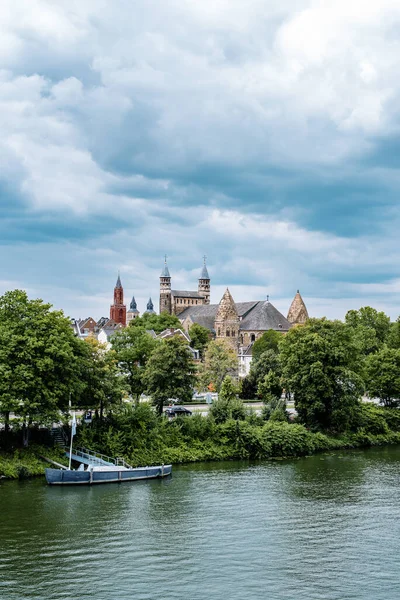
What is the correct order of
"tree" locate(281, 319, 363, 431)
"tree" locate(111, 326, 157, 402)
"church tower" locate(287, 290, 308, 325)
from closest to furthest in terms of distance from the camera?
1. "tree" locate(281, 319, 363, 431)
2. "tree" locate(111, 326, 157, 402)
3. "church tower" locate(287, 290, 308, 325)

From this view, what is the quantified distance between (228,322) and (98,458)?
87000 mm

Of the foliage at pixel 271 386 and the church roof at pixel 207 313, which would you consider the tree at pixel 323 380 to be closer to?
the foliage at pixel 271 386

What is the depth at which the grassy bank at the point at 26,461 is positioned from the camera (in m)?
49.7

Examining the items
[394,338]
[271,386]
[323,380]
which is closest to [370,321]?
[394,338]

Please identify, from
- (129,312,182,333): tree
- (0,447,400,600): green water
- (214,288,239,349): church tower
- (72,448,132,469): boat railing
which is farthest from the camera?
(129,312,182,333): tree

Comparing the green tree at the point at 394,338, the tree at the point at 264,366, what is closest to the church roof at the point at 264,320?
the green tree at the point at 394,338

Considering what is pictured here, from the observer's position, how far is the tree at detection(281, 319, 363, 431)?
68.9 meters

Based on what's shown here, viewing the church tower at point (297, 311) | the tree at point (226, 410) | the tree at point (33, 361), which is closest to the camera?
the tree at point (33, 361)

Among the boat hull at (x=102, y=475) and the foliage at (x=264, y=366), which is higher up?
the foliage at (x=264, y=366)

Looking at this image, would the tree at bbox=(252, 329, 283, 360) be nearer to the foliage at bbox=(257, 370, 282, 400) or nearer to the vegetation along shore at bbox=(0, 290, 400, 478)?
the vegetation along shore at bbox=(0, 290, 400, 478)

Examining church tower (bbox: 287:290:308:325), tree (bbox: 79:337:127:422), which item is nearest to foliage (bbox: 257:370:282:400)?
tree (bbox: 79:337:127:422)

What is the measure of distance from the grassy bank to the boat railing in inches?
55.0

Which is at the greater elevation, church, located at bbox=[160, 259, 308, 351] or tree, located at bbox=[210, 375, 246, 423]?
church, located at bbox=[160, 259, 308, 351]

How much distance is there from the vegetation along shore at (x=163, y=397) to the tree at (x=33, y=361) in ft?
0.27
